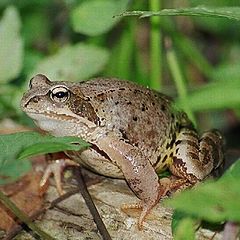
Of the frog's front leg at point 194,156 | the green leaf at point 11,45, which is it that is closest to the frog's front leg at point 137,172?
the frog's front leg at point 194,156

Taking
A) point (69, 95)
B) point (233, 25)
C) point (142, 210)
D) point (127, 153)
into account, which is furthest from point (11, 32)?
point (233, 25)

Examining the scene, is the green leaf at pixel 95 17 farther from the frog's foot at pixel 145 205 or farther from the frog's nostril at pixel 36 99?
the frog's foot at pixel 145 205

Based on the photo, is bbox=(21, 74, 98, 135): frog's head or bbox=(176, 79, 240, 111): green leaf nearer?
bbox=(176, 79, 240, 111): green leaf

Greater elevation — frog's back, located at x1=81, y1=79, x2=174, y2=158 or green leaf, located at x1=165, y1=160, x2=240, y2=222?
frog's back, located at x1=81, y1=79, x2=174, y2=158

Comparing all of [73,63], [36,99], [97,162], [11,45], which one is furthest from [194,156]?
[11,45]

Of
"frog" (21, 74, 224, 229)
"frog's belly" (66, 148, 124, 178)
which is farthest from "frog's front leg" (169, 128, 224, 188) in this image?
"frog's belly" (66, 148, 124, 178)

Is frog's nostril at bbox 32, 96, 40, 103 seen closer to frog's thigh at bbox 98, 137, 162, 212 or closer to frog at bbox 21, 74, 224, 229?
frog at bbox 21, 74, 224, 229
